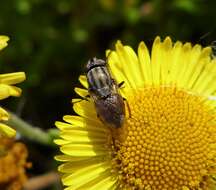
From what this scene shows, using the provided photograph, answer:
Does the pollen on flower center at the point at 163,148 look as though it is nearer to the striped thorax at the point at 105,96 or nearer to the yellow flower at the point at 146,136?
the yellow flower at the point at 146,136

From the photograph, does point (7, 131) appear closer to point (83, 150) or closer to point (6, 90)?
point (6, 90)

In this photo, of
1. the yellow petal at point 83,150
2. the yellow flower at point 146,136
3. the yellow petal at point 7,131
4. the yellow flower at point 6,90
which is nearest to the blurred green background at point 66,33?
the yellow flower at point 146,136

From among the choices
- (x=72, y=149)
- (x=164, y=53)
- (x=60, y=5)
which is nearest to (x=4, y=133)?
(x=72, y=149)

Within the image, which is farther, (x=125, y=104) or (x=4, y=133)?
(x=125, y=104)

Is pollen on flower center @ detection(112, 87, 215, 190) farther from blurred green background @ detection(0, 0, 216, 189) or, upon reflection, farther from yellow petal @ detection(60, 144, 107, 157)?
blurred green background @ detection(0, 0, 216, 189)

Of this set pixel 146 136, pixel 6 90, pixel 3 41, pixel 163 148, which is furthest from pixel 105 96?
pixel 3 41

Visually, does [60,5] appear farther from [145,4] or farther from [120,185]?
[120,185]
